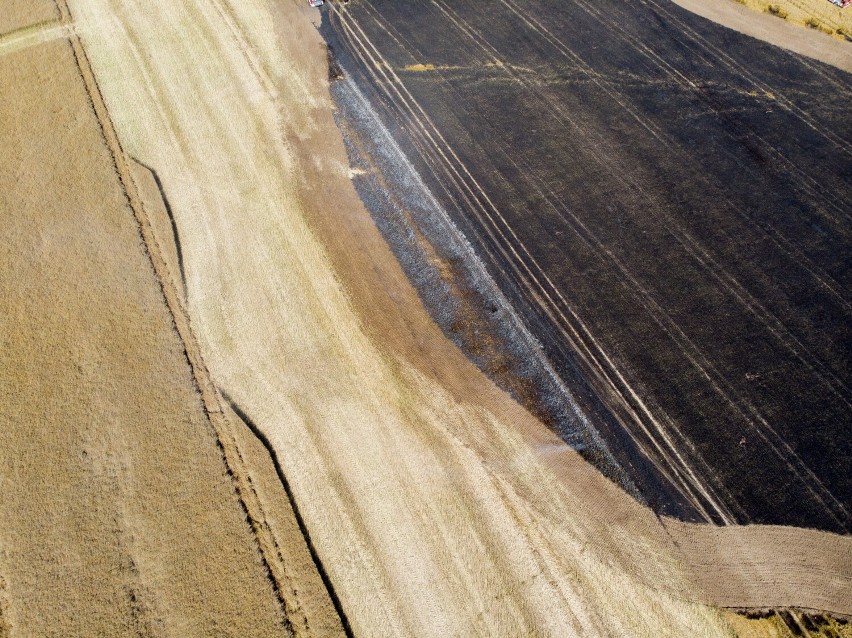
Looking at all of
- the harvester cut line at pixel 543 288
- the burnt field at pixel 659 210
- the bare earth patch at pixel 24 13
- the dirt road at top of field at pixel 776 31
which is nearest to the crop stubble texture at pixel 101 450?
the harvester cut line at pixel 543 288

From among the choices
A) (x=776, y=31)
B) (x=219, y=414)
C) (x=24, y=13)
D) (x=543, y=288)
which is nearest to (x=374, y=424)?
(x=219, y=414)

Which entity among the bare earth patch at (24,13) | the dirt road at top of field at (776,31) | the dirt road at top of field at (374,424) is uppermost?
the bare earth patch at (24,13)

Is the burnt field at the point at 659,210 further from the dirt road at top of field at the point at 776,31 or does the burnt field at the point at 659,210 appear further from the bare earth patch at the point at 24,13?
the bare earth patch at the point at 24,13

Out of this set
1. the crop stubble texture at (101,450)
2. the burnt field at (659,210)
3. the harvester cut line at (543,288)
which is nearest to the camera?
the crop stubble texture at (101,450)

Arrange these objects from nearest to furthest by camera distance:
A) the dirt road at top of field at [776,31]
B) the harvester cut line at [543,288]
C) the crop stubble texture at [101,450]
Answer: the crop stubble texture at [101,450]
the harvester cut line at [543,288]
the dirt road at top of field at [776,31]

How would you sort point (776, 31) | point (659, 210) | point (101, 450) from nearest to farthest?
point (101, 450) → point (659, 210) → point (776, 31)

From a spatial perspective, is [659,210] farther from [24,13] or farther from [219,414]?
[24,13]
